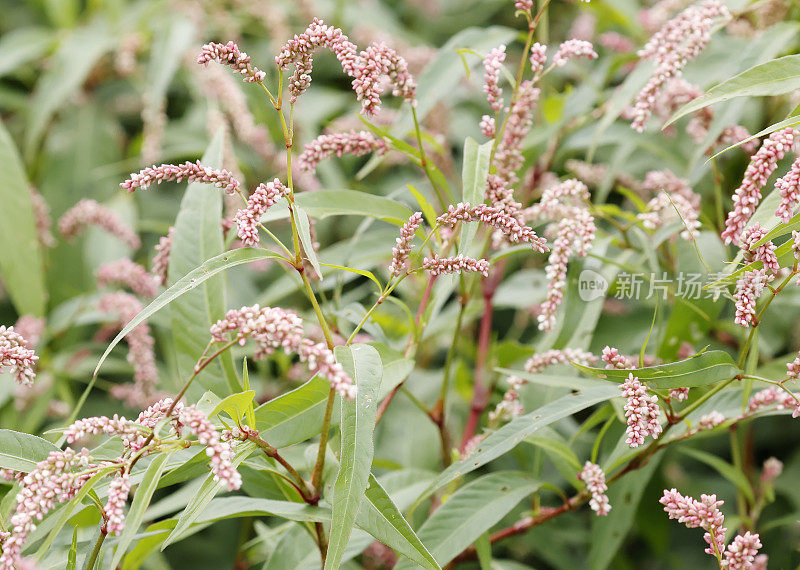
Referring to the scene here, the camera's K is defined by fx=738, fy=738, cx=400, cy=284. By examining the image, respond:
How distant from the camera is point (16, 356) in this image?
2.53 feet

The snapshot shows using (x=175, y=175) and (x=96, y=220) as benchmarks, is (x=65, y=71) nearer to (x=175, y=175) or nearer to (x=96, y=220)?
(x=96, y=220)

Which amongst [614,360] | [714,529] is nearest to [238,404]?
[614,360]

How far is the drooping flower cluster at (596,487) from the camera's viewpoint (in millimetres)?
894

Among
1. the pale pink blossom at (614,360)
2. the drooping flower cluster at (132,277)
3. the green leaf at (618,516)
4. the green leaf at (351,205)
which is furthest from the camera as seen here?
the drooping flower cluster at (132,277)

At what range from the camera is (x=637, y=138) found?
1.38 meters

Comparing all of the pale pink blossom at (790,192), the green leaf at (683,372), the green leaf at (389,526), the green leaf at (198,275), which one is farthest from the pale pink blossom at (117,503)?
the pale pink blossom at (790,192)

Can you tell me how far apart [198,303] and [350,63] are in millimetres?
407

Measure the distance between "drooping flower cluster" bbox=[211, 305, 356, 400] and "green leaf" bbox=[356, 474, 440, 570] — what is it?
0.57 feet

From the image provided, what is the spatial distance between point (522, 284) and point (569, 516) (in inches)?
18.6

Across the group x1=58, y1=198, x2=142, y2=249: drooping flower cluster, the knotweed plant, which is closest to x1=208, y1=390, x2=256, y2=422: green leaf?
the knotweed plant

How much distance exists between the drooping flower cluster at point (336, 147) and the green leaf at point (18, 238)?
2.31 feet

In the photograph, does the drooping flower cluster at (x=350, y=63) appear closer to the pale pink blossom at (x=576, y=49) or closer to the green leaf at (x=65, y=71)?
the pale pink blossom at (x=576, y=49)

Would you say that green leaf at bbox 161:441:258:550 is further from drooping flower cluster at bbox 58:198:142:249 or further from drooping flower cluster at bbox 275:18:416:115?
drooping flower cluster at bbox 58:198:142:249

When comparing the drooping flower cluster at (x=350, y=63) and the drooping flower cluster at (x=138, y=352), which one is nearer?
the drooping flower cluster at (x=350, y=63)
